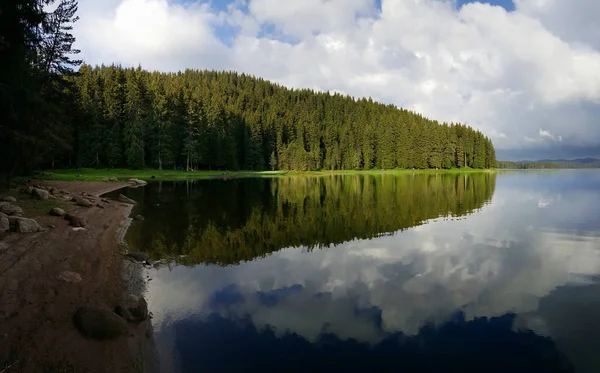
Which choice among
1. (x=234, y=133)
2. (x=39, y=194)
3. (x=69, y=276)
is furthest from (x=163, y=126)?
(x=69, y=276)

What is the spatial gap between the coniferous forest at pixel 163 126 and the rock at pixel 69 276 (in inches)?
411

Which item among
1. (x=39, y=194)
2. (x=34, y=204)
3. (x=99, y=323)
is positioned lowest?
(x=99, y=323)

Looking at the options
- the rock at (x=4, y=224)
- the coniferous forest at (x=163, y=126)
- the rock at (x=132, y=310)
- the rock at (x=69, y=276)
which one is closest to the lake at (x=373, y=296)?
the rock at (x=132, y=310)

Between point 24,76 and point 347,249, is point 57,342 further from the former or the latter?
point 24,76

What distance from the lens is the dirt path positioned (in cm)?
800

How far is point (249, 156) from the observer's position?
119m

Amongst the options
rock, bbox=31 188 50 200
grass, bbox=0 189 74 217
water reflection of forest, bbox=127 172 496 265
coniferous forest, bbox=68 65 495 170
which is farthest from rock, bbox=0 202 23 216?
coniferous forest, bbox=68 65 495 170

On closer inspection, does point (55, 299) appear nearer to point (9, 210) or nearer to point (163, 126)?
point (9, 210)

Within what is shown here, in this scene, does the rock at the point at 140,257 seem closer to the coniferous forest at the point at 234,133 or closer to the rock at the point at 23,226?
the rock at the point at 23,226

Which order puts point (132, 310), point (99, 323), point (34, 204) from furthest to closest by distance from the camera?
1. point (34, 204)
2. point (132, 310)
3. point (99, 323)

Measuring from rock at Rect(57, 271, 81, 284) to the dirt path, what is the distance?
173mm

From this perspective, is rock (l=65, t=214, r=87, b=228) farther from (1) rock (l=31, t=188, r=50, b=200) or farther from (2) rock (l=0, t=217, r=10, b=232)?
(1) rock (l=31, t=188, r=50, b=200)

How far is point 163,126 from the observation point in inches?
3533

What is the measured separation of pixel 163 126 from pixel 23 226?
77463mm
